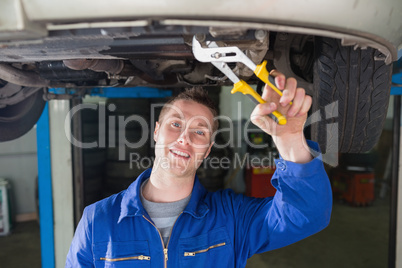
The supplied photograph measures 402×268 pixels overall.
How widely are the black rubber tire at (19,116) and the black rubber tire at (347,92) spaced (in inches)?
60.6

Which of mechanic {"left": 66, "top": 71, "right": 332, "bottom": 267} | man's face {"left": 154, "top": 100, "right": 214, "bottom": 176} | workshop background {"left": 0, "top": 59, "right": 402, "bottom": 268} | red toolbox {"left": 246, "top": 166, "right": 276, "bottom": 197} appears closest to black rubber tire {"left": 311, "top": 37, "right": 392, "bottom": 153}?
mechanic {"left": 66, "top": 71, "right": 332, "bottom": 267}

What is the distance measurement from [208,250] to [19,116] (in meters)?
1.35

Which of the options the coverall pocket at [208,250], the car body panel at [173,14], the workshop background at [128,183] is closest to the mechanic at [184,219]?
the coverall pocket at [208,250]

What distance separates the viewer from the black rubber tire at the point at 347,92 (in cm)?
90

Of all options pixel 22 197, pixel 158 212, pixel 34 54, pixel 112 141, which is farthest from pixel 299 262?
pixel 22 197

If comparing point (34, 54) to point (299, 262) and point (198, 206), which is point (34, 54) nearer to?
point (198, 206)

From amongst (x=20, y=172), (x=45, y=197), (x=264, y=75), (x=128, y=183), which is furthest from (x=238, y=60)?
(x=20, y=172)

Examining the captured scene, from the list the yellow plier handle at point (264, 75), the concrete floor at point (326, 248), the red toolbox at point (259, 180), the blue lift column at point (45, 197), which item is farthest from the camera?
the red toolbox at point (259, 180)

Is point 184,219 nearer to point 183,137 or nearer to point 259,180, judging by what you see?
point 183,137

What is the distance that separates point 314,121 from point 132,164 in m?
2.49

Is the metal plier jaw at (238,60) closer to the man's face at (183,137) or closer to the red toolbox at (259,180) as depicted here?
the man's face at (183,137)

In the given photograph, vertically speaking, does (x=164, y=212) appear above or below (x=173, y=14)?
below

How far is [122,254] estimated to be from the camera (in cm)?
100

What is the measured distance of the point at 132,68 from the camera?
1.32 meters
